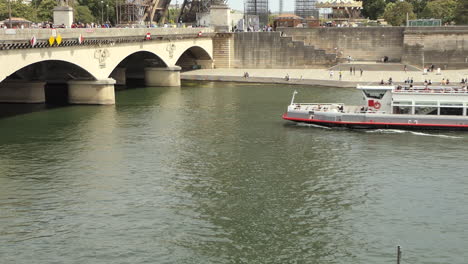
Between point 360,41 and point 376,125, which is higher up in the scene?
Answer: point 360,41

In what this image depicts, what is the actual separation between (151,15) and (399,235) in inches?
3773

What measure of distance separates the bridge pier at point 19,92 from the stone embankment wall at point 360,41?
40.6m

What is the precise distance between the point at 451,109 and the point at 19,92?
34.1m

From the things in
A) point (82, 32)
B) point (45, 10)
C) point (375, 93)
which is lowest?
point (375, 93)

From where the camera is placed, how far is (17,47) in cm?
4334

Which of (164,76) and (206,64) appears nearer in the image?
(164,76)

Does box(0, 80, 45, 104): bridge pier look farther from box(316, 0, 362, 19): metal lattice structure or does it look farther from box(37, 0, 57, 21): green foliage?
box(316, 0, 362, 19): metal lattice structure

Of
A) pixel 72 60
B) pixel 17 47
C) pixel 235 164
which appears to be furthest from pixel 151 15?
pixel 235 164

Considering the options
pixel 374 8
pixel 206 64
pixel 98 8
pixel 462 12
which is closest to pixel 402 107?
pixel 206 64

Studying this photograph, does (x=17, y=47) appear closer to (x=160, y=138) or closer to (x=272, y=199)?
(x=160, y=138)

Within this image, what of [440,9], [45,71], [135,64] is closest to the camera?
[45,71]

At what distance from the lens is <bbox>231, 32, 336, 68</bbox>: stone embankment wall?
83.1 meters

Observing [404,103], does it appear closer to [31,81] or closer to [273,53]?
[31,81]

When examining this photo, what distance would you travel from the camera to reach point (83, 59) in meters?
53.0
